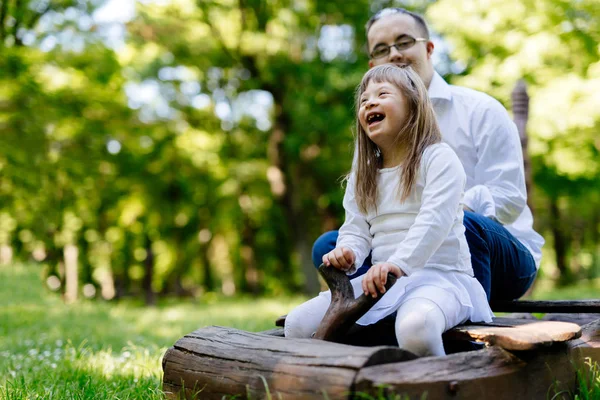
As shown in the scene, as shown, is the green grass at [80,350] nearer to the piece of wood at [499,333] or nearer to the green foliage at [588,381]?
the green foliage at [588,381]

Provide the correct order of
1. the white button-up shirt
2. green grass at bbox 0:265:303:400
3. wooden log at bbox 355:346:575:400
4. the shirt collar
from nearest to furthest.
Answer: wooden log at bbox 355:346:575:400 < green grass at bbox 0:265:303:400 < the white button-up shirt < the shirt collar

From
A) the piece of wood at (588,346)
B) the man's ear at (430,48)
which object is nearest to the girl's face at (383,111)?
the piece of wood at (588,346)

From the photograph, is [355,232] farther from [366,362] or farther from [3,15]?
[3,15]

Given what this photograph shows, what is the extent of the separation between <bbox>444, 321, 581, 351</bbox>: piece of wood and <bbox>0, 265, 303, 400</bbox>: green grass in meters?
1.27

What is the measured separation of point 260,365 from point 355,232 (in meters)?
0.81

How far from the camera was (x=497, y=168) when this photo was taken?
3.25 metres

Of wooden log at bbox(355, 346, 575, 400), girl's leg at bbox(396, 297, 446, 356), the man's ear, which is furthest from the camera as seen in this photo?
the man's ear

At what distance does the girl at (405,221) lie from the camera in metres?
2.25

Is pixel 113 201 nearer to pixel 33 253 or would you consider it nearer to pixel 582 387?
pixel 33 253

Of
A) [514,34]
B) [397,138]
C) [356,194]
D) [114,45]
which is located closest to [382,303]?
[356,194]

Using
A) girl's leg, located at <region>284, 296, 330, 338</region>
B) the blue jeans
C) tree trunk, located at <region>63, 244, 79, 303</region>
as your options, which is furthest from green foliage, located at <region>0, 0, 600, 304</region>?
girl's leg, located at <region>284, 296, 330, 338</region>

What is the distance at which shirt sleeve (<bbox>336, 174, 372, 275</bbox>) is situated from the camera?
8.69 feet

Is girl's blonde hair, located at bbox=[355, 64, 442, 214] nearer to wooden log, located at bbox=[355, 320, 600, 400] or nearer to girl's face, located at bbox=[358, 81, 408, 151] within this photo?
girl's face, located at bbox=[358, 81, 408, 151]

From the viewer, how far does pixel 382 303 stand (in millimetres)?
2447
